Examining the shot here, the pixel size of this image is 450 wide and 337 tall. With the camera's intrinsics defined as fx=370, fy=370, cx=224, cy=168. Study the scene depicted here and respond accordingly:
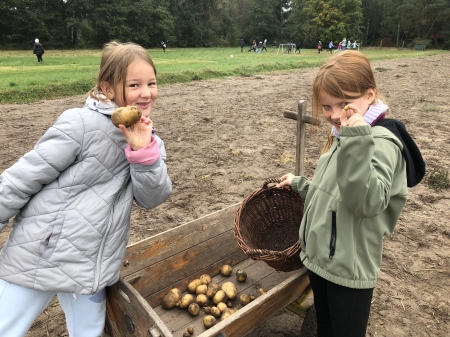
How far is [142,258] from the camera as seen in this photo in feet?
8.06

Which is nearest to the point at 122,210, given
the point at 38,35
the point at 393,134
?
the point at 393,134

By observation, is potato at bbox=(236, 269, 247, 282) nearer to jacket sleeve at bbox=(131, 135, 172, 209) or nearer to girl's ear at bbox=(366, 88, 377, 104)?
jacket sleeve at bbox=(131, 135, 172, 209)

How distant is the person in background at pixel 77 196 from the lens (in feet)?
5.49

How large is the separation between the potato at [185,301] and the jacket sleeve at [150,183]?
0.98 metres

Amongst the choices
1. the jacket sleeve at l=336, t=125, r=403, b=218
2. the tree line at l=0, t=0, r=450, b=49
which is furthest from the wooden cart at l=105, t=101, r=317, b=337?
the tree line at l=0, t=0, r=450, b=49

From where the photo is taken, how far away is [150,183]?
1.74m

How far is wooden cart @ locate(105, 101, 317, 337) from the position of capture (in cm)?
179

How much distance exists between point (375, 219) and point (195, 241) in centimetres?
143

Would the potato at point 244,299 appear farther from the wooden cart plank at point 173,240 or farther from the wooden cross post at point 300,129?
the wooden cross post at point 300,129

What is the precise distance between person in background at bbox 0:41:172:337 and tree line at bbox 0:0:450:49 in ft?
130

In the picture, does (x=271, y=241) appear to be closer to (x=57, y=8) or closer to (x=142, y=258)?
(x=142, y=258)

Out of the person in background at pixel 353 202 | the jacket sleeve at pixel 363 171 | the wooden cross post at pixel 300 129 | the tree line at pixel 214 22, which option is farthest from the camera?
the tree line at pixel 214 22

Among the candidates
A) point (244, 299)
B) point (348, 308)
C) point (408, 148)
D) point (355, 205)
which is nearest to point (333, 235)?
point (355, 205)

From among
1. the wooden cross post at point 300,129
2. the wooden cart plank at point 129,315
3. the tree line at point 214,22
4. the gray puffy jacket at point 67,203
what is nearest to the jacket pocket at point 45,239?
the gray puffy jacket at point 67,203
